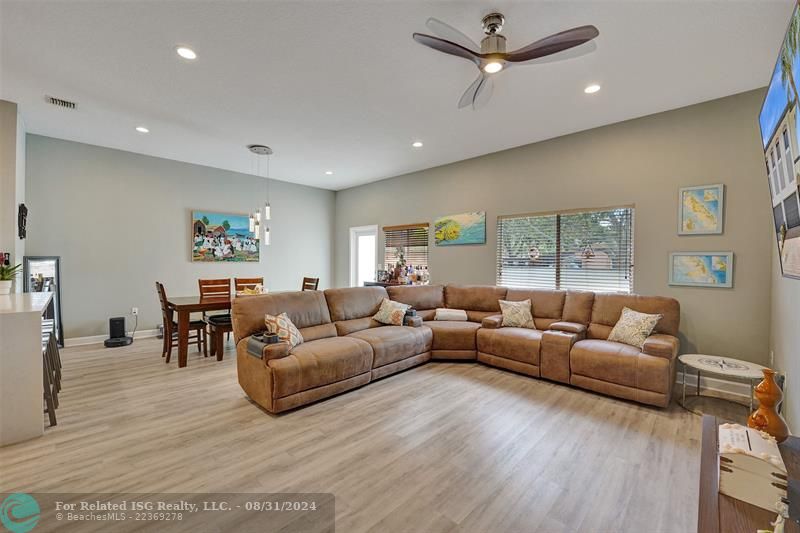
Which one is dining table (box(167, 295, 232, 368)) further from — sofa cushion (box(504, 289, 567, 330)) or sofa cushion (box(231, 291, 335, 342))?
sofa cushion (box(504, 289, 567, 330))

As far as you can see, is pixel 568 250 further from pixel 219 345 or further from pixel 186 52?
pixel 219 345

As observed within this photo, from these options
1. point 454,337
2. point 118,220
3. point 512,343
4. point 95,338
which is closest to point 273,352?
point 454,337

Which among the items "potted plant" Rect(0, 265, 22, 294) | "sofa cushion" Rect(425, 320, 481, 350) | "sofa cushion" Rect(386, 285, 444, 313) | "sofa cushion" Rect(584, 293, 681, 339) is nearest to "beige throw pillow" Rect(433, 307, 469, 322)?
"sofa cushion" Rect(386, 285, 444, 313)

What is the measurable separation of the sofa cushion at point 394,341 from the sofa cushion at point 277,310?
51cm

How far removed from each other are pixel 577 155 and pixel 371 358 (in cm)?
373

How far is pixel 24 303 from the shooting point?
2.76 m

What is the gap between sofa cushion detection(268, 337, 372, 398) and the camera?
2.92 meters

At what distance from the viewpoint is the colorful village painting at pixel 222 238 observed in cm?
603

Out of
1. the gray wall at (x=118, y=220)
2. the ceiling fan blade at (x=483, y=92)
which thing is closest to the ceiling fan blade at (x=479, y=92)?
the ceiling fan blade at (x=483, y=92)

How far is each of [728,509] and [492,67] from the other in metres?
2.55

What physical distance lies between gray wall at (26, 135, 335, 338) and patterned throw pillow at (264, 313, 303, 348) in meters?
3.51

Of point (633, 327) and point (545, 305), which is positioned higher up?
point (545, 305)

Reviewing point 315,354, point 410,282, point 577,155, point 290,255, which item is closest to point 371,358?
point 315,354

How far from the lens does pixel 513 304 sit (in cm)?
459
